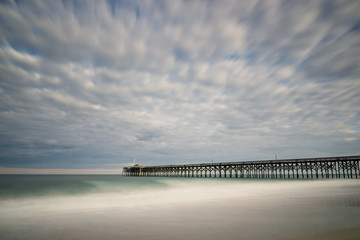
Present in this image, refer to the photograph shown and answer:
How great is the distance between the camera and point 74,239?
14.9ft

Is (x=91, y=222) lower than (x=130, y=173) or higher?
higher

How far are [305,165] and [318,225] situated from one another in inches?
1484

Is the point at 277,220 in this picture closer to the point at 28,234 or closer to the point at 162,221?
the point at 162,221

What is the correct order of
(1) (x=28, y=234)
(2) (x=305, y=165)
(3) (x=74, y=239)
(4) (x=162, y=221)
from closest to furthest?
(3) (x=74, y=239) < (1) (x=28, y=234) < (4) (x=162, y=221) < (2) (x=305, y=165)

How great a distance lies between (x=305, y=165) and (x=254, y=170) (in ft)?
34.2

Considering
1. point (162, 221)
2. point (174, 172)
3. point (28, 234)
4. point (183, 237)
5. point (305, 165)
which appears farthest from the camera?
point (174, 172)

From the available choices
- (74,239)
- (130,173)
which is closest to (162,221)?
(74,239)

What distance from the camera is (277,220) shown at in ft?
17.9

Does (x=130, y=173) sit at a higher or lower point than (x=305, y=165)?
lower

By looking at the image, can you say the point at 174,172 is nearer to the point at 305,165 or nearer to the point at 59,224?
the point at 305,165

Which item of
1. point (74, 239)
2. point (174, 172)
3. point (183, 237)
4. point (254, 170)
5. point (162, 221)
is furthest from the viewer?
point (174, 172)

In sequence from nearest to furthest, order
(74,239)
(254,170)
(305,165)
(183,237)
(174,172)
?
(183,237)
(74,239)
(305,165)
(254,170)
(174,172)

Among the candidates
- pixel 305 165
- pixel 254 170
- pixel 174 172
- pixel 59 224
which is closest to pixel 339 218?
pixel 59 224

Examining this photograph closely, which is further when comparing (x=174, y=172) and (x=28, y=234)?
(x=174, y=172)
